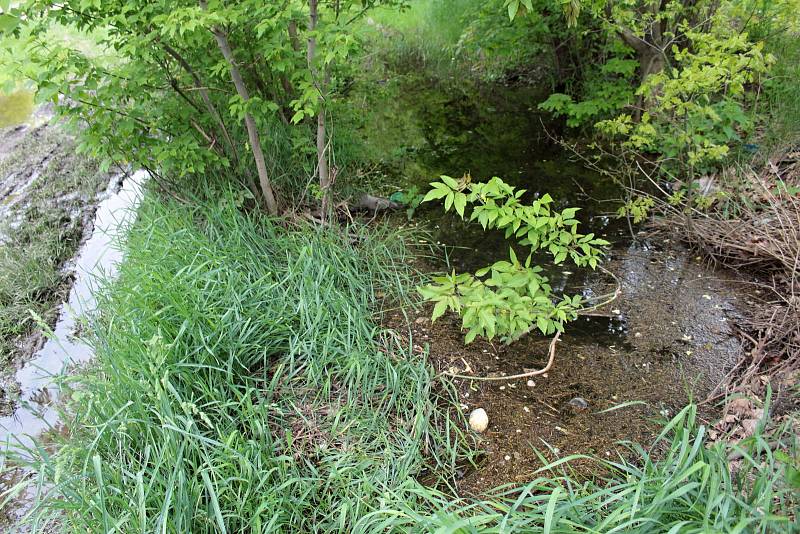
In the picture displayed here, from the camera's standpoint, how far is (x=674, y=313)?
2730mm

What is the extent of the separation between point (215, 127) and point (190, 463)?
2.54m

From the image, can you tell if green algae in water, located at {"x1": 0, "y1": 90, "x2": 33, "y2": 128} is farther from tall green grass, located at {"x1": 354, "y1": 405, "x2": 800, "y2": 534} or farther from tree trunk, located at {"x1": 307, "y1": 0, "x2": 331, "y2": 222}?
tall green grass, located at {"x1": 354, "y1": 405, "x2": 800, "y2": 534}

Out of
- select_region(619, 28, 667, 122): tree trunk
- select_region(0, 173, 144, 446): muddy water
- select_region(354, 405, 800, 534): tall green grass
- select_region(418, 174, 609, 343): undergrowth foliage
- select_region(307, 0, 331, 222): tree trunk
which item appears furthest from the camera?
select_region(619, 28, 667, 122): tree trunk

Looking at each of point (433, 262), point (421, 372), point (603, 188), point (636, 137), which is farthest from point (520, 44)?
point (421, 372)

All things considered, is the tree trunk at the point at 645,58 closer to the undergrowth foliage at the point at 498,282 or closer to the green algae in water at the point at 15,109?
the undergrowth foliage at the point at 498,282

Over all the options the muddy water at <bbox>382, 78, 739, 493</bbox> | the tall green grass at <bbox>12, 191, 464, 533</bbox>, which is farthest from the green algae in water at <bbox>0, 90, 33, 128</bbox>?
the muddy water at <bbox>382, 78, 739, 493</bbox>

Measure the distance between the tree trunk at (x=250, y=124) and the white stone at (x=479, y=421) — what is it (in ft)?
6.76

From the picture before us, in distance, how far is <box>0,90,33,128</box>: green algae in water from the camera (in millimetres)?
6625

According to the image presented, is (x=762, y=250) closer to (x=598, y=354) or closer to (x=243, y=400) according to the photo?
(x=598, y=354)

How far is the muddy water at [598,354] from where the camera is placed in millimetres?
2135

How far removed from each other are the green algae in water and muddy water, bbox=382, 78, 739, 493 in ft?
19.5

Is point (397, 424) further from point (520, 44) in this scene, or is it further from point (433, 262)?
point (520, 44)

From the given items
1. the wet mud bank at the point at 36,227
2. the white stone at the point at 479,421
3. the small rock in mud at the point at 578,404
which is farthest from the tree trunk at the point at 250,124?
the small rock in mud at the point at 578,404

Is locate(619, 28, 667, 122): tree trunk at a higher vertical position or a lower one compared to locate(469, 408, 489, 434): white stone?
lower
